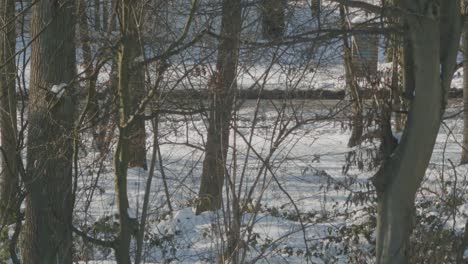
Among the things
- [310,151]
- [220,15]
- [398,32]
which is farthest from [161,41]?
[310,151]

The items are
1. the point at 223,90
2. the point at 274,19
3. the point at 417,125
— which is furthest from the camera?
the point at 223,90

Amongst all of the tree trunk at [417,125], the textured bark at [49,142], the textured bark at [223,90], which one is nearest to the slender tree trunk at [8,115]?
the textured bark at [49,142]

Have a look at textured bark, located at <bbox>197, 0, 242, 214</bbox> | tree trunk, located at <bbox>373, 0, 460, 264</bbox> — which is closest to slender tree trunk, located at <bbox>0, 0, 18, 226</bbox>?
textured bark, located at <bbox>197, 0, 242, 214</bbox>

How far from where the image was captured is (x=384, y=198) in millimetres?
6215

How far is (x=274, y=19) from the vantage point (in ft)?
21.2

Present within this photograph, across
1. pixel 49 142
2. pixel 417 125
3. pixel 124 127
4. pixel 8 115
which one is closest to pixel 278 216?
pixel 8 115

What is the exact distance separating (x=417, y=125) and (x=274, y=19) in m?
1.53

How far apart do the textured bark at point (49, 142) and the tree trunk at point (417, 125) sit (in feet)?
8.92

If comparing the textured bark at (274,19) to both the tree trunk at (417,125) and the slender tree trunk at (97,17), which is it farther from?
the slender tree trunk at (97,17)

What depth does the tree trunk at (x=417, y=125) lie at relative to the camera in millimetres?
5793

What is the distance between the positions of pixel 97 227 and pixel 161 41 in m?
3.32

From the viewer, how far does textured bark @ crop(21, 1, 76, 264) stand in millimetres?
6723

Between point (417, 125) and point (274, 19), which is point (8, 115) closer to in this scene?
point (274, 19)

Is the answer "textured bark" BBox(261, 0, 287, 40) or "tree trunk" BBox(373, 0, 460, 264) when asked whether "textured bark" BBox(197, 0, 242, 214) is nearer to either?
"textured bark" BBox(261, 0, 287, 40)
